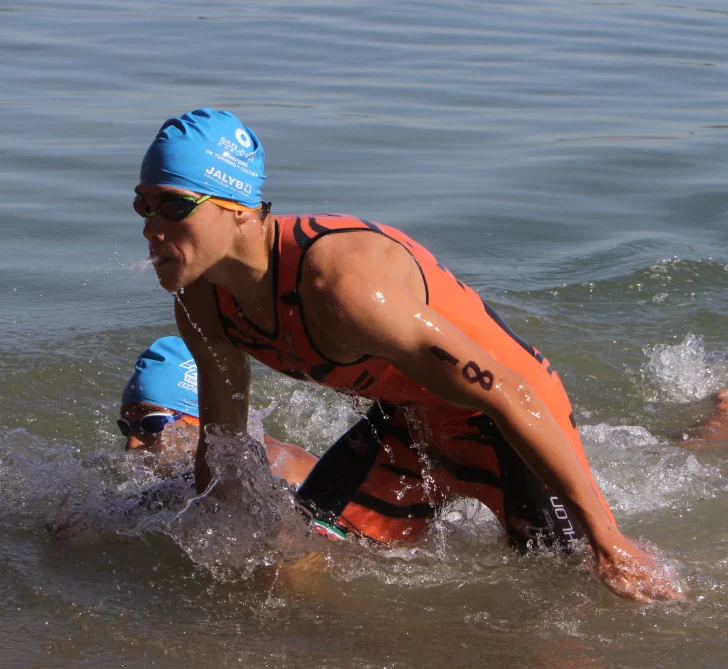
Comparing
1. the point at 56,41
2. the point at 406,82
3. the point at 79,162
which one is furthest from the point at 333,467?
the point at 56,41

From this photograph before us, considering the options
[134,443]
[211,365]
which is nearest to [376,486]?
[211,365]

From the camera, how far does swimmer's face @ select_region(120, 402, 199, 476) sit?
5051 millimetres

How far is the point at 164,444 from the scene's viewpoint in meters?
5.09

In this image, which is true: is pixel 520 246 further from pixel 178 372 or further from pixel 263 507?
pixel 263 507

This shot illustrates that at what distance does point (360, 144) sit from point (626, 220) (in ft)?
10.8

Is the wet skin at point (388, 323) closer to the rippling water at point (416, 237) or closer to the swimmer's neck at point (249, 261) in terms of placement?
the swimmer's neck at point (249, 261)

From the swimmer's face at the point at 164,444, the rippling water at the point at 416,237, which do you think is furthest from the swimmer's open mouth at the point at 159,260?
the swimmer's face at the point at 164,444

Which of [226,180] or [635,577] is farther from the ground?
[226,180]

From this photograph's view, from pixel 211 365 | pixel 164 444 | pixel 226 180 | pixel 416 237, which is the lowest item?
pixel 164 444

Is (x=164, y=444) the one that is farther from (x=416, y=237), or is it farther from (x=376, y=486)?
(x=416, y=237)

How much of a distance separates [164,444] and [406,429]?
4.77ft

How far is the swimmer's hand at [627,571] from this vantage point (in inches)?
137

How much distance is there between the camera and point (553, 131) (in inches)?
485

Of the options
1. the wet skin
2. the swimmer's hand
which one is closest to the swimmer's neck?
the wet skin
